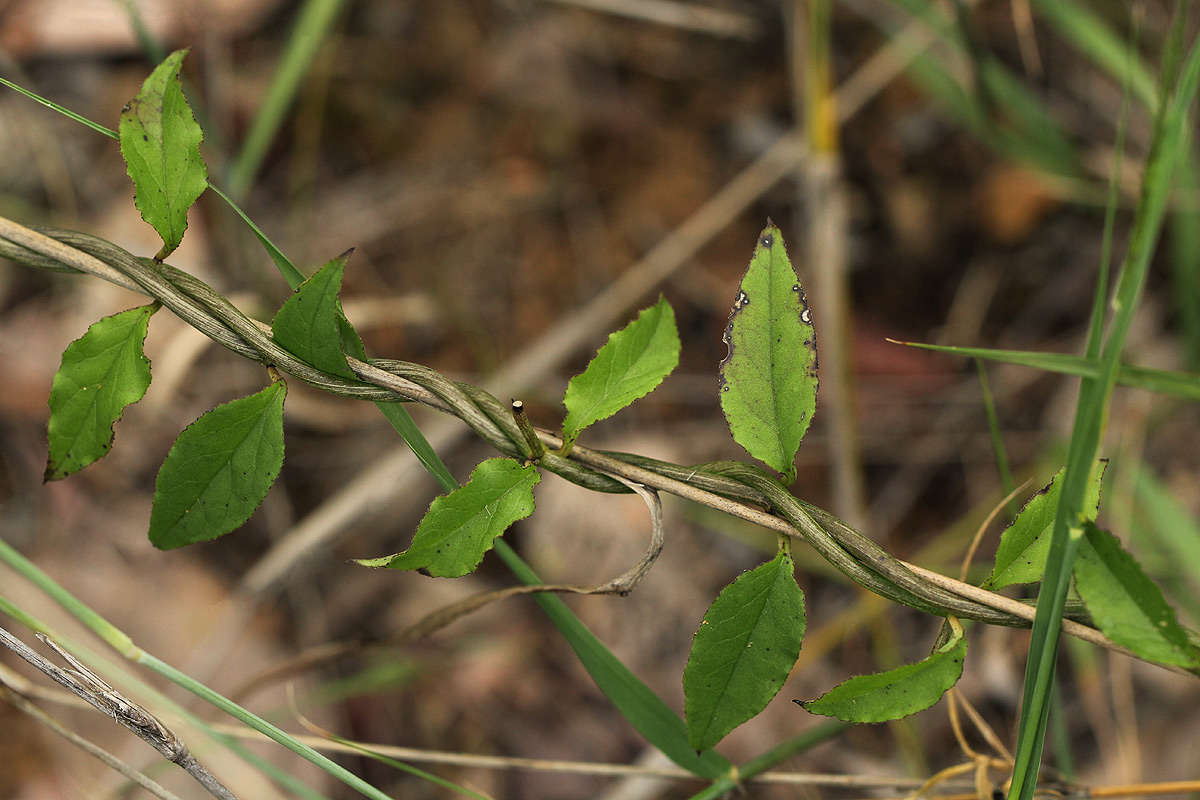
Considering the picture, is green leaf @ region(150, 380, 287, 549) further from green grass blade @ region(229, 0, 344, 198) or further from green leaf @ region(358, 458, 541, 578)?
green grass blade @ region(229, 0, 344, 198)

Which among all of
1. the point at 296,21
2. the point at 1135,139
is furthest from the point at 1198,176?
the point at 296,21

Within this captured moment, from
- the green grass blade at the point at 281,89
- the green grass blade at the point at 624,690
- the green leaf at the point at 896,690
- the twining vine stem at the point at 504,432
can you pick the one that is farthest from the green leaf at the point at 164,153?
the green grass blade at the point at 281,89

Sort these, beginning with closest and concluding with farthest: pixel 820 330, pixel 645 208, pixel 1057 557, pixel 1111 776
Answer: pixel 1057 557 → pixel 1111 776 → pixel 820 330 → pixel 645 208

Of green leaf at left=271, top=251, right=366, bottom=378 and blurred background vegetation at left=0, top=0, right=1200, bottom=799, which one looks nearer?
green leaf at left=271, top=251, right=366, bottom=378

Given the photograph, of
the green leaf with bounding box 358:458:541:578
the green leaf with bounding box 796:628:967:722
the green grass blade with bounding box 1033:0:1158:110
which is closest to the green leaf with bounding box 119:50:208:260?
the green leaf with bounding box 358:458:541:578

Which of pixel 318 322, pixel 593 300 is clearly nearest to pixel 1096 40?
pixel 593 300

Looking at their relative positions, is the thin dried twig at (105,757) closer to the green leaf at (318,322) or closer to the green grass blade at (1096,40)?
the green leaf at (318,322)

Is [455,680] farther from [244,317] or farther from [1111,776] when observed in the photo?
[1111,776]
